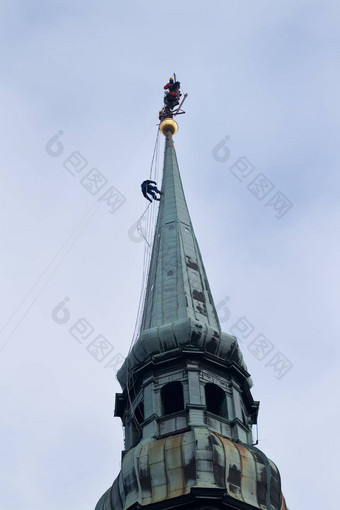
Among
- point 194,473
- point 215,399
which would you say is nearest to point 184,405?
point 215,399

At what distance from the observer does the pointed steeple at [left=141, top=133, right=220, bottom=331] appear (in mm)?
54406

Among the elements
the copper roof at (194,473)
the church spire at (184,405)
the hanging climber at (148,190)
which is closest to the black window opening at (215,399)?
the church spire at (184,405)

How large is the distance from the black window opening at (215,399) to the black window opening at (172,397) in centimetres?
103

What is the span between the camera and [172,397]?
51531mm

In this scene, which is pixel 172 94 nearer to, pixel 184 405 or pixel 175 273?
pixel 175 273

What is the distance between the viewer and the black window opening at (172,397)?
51.0m

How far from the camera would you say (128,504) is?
4594 cm

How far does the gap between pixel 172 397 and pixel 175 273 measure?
7137 millimetres

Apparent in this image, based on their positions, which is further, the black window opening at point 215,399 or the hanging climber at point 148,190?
the hanging climber at point 148,190

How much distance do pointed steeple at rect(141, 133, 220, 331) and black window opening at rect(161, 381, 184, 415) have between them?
3316mm

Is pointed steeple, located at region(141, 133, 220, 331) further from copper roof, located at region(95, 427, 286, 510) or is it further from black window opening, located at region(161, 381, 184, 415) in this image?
copper roof, located at region(95, 427, 286, 510)

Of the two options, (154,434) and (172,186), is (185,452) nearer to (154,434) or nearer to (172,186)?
(154,434)

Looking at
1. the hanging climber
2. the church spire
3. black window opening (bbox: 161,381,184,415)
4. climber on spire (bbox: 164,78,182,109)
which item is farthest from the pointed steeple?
climber on spire (bbox: 164,78,182,109)

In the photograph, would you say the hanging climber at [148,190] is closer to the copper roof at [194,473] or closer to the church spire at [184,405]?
the church spire at [184,405]
